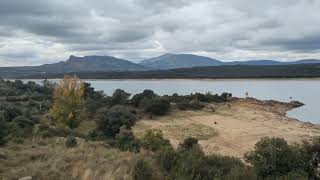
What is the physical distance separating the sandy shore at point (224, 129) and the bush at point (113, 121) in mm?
1398

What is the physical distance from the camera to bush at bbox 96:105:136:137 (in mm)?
36237

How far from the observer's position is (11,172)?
37.4 ft

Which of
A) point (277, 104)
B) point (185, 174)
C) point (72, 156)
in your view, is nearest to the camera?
point (185, 174)

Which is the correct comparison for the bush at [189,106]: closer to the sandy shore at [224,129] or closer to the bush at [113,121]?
the sandy shore at [224,129]

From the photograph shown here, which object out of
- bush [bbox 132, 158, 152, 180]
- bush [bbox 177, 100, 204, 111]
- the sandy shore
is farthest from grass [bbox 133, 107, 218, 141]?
bush [bbox 132, 158, 152, 180]

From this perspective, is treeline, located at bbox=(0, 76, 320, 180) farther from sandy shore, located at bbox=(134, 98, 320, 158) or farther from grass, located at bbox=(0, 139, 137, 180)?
sandy shore, located at bbox=(134, 98, 320, 158)

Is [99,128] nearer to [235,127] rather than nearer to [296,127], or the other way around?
[235,127]

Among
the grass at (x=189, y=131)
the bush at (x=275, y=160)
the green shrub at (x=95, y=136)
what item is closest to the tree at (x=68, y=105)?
the grass at (x=189, y=131)

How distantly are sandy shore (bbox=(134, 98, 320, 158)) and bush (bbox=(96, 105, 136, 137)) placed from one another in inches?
55.0

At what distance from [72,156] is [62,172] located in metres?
3.14

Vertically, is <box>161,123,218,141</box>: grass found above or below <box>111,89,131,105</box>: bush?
below

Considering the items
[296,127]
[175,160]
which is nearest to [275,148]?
[175,160]

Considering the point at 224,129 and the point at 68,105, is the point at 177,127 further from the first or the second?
the point at 68,105

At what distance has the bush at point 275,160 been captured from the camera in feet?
35.8
